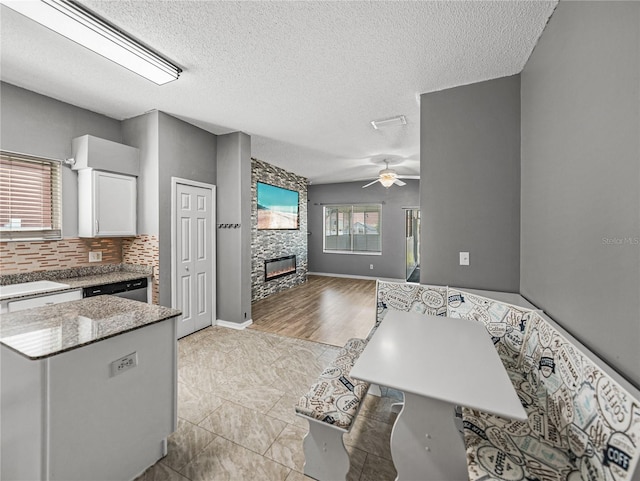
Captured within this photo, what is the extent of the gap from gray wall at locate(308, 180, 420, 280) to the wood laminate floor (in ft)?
3.20

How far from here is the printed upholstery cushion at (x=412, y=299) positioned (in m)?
2.51

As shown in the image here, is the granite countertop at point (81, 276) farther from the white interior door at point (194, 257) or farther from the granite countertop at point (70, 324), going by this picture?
the granite countertop at point (70, 324)

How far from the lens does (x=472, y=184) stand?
2.52 meters

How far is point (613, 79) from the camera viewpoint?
1140 millimetres

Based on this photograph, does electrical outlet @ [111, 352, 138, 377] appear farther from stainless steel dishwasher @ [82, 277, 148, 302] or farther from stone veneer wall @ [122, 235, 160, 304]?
stone veneer wall @ [122, 235, 160, 304]

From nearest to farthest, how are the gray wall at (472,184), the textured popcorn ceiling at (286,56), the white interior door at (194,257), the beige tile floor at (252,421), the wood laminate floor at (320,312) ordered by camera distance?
the beige tile floor at (252,421), the textured popcorn ceiling at (286,56), the gray wall at (472,184), the white interior door at (194,257), the wood laminate floor at (320,312)

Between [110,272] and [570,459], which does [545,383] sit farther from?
[110,272]

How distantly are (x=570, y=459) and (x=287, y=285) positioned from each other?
5.61m

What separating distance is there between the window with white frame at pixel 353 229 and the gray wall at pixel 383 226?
152 mm

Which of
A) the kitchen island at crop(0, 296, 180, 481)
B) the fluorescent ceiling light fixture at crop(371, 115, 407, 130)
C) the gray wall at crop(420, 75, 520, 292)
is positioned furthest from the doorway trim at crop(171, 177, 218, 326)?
the gray wall at crop(420, 75, 520, 292)

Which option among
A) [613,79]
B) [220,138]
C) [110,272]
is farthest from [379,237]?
[613,79]

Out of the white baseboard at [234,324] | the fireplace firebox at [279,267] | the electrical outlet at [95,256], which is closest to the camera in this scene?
the electrical outlet at [95,256]

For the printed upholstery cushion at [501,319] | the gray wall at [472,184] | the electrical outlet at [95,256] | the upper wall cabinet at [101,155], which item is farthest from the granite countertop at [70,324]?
the gray wall at [472,184]

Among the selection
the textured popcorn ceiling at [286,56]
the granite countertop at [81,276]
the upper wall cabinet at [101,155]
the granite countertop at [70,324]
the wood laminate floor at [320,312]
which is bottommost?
the wood laminate floor at [320,312]
